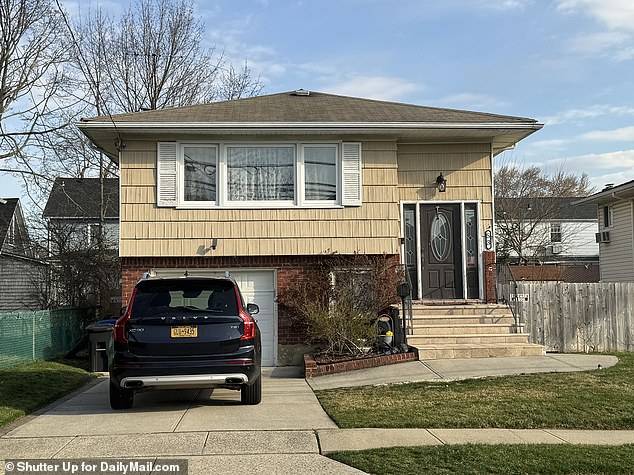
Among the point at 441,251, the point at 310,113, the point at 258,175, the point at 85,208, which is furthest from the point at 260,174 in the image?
the point at 85,208

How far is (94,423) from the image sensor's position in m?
8.25

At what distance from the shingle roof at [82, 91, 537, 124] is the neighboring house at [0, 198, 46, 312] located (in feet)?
25.7

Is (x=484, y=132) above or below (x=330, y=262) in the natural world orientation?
above

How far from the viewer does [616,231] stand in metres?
24.5

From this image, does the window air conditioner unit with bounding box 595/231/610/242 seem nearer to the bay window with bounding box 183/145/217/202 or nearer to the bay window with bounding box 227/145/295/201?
the bay window with bounding box 227/145/295/201

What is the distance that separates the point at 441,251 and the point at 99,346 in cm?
738

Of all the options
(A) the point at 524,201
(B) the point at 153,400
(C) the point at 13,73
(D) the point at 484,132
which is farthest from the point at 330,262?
(A) the point at 524,201

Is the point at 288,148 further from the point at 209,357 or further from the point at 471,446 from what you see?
the point at 471,446

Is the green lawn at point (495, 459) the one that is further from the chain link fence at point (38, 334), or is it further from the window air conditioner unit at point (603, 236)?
the window air conditioner unit at point (603, 236)

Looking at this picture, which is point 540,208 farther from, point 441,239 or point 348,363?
point 348,363

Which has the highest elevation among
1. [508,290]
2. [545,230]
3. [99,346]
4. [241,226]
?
[545,230]

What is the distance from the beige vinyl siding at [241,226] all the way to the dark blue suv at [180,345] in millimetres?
5245

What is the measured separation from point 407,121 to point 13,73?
41.1 ft

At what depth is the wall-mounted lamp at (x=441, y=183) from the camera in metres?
15.0
